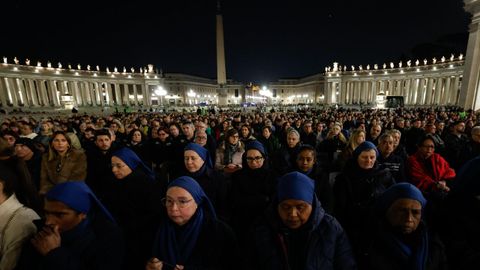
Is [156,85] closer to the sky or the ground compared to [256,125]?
closer to the sky

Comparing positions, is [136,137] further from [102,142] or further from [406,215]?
[406,215]

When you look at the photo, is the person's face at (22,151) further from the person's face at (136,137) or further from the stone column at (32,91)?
the stone column at (32,91)

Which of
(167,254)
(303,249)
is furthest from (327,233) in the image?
(167,254)

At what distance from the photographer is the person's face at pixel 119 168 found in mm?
3369

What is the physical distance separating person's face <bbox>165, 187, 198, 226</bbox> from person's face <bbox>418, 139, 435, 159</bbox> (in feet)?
12.9

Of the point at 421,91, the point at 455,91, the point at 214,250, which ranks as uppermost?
the point at 421,91

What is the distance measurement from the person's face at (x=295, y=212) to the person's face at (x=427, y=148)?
10.2 feet

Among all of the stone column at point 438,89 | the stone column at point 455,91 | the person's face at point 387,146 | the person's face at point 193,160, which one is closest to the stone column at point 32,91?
the person's face at point 193,160

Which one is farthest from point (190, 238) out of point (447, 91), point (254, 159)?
point (447, 91)

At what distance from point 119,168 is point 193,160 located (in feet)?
3.29

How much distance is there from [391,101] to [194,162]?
43976 millimetres

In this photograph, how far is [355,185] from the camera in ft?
11.1

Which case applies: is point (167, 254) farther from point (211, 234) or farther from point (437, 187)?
point (437, 187)

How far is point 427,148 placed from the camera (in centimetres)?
404
